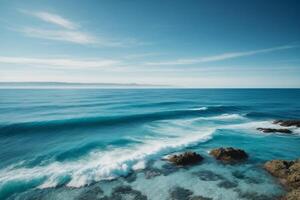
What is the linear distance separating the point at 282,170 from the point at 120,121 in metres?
24.0

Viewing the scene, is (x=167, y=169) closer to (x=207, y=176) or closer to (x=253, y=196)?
(x=207, y=176)

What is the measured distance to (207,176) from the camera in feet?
41.2

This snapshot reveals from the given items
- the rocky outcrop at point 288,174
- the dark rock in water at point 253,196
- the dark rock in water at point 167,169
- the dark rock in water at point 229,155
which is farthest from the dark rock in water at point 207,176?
the rocky outcrop at point 288,174

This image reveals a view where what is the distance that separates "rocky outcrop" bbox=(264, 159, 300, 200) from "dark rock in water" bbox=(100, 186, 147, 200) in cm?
697

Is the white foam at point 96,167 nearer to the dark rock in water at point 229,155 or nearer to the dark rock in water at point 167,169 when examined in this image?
the dark rock in water at point 167,169

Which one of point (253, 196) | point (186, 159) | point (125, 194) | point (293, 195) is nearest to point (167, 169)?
point (186, 159)

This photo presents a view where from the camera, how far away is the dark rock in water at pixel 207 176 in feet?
40.1

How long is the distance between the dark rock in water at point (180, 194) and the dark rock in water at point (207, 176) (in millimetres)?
1851

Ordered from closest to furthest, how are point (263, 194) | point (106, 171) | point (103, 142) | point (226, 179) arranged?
point (263, 194), point (226, 179), point (106, 171), point (103, 142)

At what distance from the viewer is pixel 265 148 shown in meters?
18.8

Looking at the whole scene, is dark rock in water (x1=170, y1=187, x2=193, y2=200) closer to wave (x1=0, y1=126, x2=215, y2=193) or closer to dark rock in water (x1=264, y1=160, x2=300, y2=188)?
wave (x1=0, y1=126, x2=215, y2=193)

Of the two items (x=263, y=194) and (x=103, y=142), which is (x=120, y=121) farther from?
(x=263, y=194)

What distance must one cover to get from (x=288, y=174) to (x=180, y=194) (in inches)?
267

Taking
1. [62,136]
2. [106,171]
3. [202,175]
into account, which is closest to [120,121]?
[62,136]
